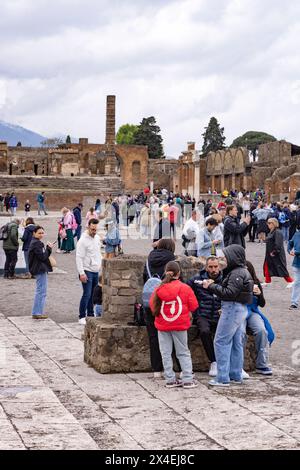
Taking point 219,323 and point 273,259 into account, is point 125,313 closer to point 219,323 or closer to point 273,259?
point 219,323

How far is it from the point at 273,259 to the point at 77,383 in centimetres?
817

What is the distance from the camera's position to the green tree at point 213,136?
113m

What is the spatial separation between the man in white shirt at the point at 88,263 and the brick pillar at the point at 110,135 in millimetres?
73012

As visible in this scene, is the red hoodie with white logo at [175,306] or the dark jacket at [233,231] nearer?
the red hoodie with white logo at [175,306]

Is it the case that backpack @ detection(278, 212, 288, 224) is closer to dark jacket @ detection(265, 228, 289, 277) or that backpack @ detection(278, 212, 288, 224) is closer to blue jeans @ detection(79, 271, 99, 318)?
dark jacket @ detection(265, 228, 289, 277)

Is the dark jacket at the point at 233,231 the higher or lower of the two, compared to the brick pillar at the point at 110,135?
lower

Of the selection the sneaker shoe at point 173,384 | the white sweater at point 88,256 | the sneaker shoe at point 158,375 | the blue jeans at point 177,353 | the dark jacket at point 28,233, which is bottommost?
the sneaker shoe at point 173,384

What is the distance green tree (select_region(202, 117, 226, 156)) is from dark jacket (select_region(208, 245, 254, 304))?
10358 centimetres

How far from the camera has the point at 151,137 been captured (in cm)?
11019

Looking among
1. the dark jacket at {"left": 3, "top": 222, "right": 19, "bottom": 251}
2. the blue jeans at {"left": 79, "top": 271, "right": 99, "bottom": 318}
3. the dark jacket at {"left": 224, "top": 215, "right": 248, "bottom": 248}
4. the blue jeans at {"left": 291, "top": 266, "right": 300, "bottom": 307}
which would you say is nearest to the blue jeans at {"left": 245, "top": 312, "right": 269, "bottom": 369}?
the blue jeans at {"left": 79, "top": 271, "right": 99, "bottom": 318}

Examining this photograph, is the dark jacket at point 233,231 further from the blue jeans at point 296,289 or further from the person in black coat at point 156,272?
the person in black coat at point 156,272

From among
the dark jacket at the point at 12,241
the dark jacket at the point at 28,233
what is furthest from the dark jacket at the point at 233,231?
the dark jacket at the point at 12,241

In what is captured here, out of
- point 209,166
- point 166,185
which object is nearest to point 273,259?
point 209,166
